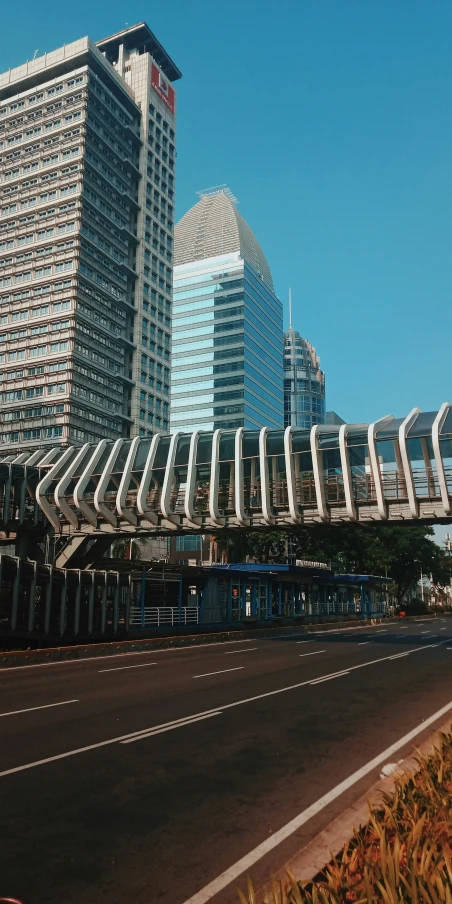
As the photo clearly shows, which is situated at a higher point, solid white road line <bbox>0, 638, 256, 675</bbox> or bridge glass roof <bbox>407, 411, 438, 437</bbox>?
bridge glass roof <bbox>407, 411, 438, 437</bbox>

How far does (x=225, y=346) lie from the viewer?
128 metres

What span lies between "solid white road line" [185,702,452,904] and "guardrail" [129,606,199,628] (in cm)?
2130

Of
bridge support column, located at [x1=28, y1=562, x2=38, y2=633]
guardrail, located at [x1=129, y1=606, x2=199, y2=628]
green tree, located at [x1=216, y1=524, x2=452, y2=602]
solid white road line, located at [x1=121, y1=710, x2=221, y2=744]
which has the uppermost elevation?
green tree, located at [x1=216, y1=524, x2=452, y2=602]

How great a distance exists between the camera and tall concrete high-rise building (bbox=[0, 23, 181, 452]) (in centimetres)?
9000

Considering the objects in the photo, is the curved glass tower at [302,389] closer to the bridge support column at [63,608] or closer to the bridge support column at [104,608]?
the bridge support column at [104,608]

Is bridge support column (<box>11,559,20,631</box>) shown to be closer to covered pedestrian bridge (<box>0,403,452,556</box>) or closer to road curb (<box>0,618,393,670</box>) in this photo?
road curb (<box>0,618,393,670</box>)

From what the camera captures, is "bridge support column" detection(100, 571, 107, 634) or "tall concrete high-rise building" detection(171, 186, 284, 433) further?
"tall concrete high-rise building" detection(171, 186, 284, 433)

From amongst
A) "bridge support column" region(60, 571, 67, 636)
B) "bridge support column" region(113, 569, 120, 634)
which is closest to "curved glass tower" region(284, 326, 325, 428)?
"bridge support column" region(113, 569, 120, 634)

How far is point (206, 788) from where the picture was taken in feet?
22.5

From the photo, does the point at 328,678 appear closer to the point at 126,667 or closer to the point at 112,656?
the point at 126,667

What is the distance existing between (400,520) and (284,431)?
268 inches

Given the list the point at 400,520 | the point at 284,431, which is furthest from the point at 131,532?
the point at 400,520

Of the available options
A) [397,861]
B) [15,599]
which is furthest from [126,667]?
[397,861]

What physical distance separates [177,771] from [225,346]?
123254 mm
